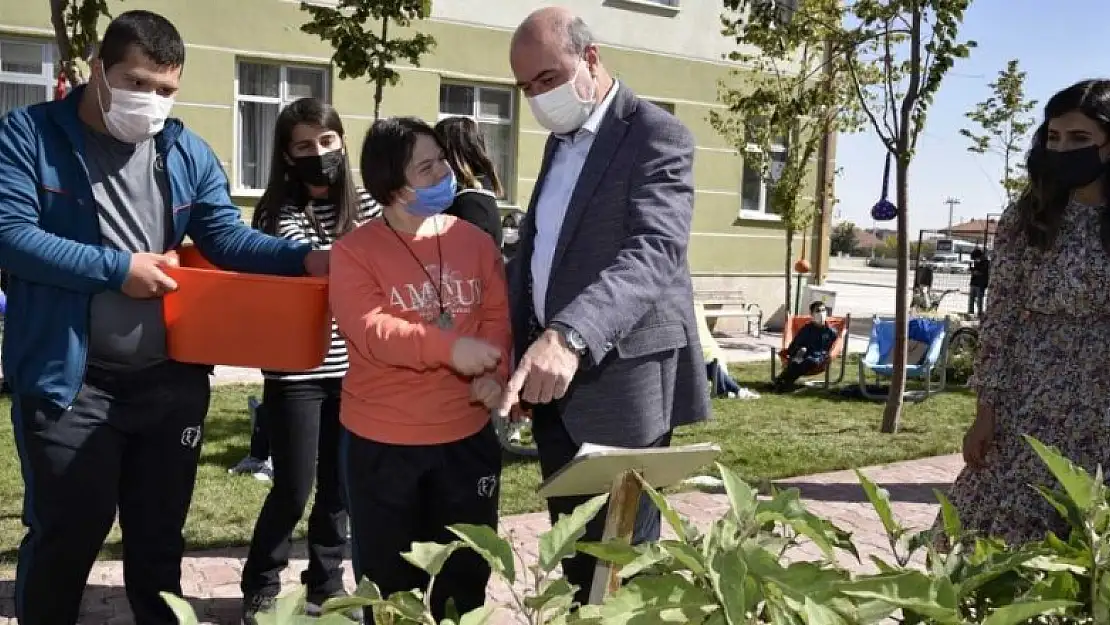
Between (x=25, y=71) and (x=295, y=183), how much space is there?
9569mm

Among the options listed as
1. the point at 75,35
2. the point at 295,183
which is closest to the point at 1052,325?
the point at 295,183

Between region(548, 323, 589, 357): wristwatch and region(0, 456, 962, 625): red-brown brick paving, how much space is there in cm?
62

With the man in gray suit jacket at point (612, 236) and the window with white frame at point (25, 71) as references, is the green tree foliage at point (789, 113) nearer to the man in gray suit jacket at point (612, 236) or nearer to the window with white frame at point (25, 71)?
the window with white frame at point (25, 71)

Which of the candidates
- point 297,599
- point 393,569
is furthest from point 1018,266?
point 297,599

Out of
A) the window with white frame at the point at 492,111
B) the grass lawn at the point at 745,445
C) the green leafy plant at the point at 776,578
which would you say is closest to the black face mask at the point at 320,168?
the grass lawn at the point at 745,445

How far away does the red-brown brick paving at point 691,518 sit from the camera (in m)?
3.81

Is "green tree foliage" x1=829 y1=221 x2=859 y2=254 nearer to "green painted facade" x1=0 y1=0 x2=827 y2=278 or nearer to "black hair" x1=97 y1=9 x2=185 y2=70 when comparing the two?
"green painted facade" x1=0 y1=0 x2=827 y2=278

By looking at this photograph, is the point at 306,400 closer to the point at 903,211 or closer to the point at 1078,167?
the point at 1078,167

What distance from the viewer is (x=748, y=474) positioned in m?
6.32

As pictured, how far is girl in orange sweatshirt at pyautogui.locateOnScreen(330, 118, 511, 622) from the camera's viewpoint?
264 cm

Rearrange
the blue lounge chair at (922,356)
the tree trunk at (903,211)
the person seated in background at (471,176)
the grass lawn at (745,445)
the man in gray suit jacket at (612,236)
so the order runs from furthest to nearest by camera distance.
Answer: the blue lounge chair at (922,356), the tree trunk at (903,211), the grass lawn at (745,445), the person seated in background at (471,176), the man in gray suit jacket at (612,236)

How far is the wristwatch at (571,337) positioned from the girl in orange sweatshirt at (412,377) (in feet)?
1.52

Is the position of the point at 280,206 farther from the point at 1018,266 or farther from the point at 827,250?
the point at 827,250

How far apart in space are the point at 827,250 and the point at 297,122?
611 inches
